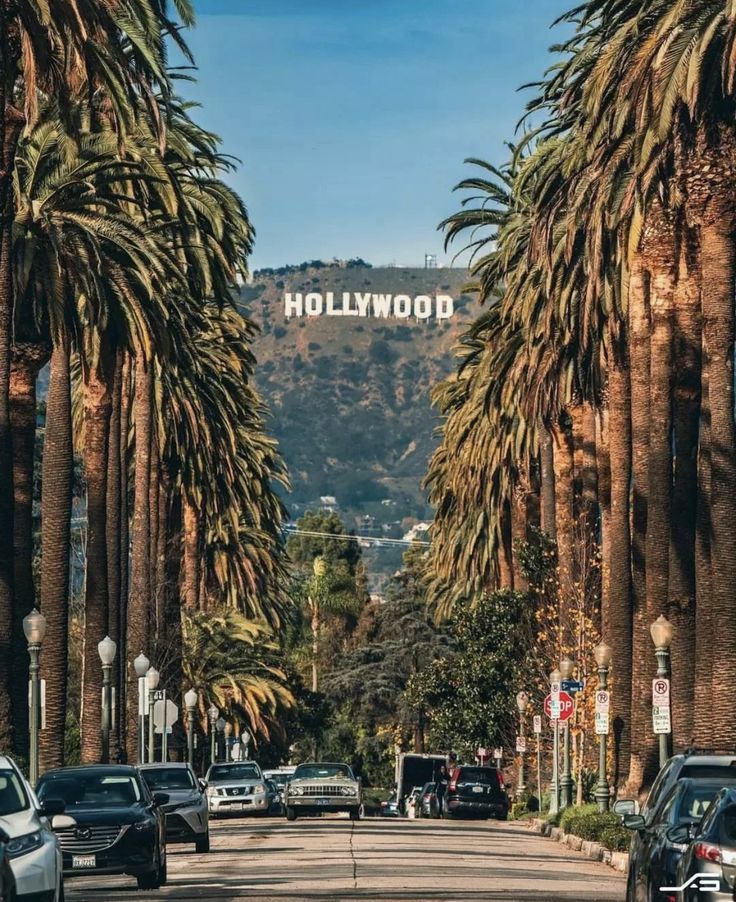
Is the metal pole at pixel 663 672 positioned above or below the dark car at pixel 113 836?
above

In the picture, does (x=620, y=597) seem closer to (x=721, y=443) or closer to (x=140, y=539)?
(x=721, y=443)

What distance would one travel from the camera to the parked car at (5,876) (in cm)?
1294

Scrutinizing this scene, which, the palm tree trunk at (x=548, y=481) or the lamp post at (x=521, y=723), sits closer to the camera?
the lamp post at (x=521, y=723)

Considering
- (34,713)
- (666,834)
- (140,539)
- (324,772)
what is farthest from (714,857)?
(140,539)

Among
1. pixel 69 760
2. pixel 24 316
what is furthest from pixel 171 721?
pixel 24 316

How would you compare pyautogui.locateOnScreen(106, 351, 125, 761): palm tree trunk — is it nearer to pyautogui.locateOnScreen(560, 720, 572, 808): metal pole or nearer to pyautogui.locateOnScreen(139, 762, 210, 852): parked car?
pyautogui.locateOnScreen(560, 720, 572, 808): metal pole

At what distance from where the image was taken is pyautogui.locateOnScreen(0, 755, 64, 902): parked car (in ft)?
45.2

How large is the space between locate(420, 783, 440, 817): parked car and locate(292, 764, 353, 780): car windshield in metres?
15.5

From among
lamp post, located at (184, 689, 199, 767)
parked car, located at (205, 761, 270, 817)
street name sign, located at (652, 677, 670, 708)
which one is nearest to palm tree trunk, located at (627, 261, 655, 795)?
street name sign, located at (652, 677, 670, 708)

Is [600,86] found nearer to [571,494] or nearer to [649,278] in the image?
[649,278]

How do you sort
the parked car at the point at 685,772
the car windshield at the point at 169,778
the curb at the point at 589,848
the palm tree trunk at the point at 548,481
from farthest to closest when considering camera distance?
the palm tree trunk at the point at 548,481
the car windshield at the point at 169,778
the curb at the point at 589,848
the parked car at the point at 685,772

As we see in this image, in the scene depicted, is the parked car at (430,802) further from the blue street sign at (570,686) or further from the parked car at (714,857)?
the parked car at (714,857)

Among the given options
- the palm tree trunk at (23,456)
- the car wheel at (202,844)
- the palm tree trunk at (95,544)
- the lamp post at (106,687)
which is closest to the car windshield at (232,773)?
the palm tree trunk at (95,544)

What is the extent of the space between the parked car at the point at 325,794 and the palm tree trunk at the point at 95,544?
A: 555 cm
